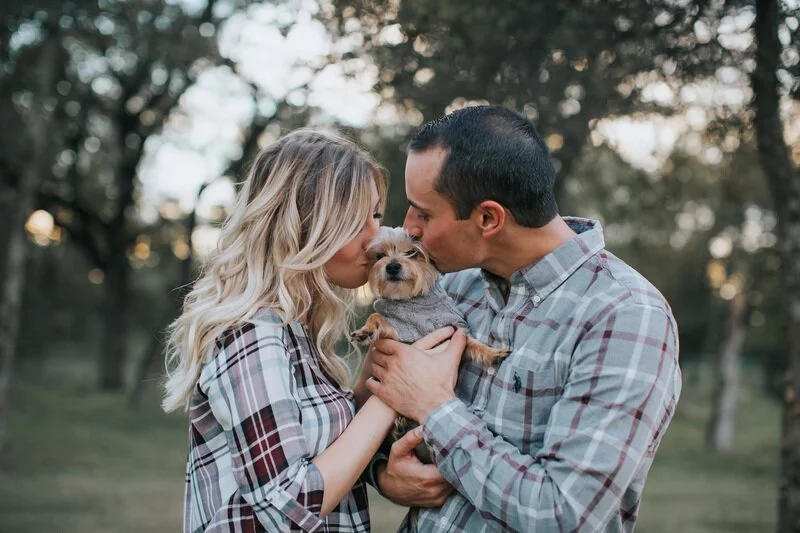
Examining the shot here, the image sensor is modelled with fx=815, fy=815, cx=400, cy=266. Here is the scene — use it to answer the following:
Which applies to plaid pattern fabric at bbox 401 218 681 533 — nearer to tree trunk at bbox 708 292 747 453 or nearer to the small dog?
the small dog

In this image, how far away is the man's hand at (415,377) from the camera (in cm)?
279

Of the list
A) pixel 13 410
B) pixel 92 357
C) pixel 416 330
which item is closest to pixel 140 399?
pixel 13 410

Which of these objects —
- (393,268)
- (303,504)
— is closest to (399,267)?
(393,268)

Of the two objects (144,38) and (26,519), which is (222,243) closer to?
(26,519)

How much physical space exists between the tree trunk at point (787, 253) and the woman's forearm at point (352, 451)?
414cm

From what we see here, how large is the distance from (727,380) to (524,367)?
17.9 m

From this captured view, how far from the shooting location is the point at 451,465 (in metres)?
2.59

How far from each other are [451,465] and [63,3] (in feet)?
39.8

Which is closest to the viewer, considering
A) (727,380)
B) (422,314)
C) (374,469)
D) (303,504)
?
(303,504)

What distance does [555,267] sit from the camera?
2.77 metres

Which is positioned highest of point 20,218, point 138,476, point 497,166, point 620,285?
point 20,218

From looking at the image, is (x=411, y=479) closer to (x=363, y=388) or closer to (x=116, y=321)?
(x=363, y=388)

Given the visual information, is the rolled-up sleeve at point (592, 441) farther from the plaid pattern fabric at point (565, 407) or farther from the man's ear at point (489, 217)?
the man's ear at point (489, 217)

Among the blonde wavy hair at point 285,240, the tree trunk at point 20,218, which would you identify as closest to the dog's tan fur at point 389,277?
the blonde wavy hair at point 285,240
